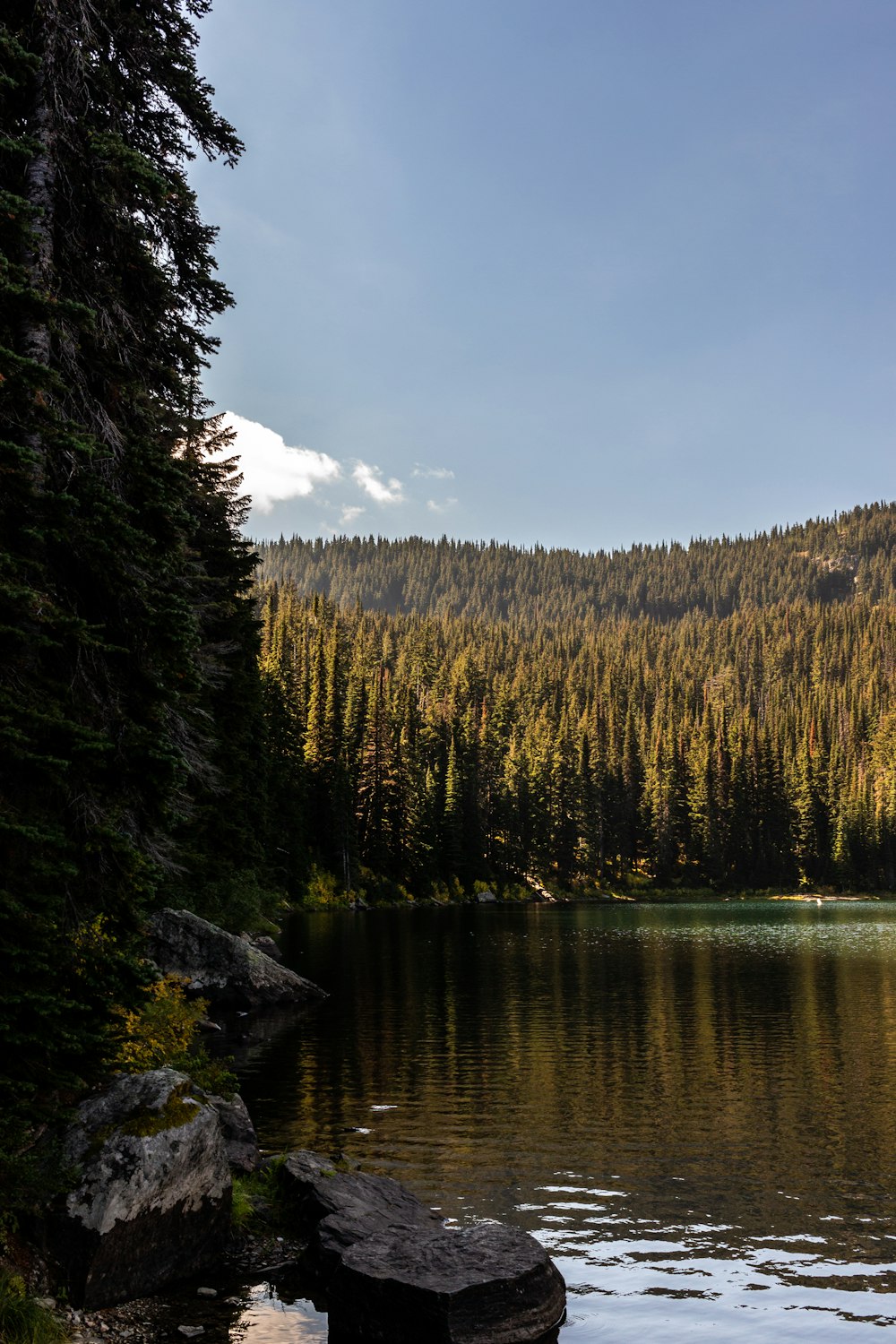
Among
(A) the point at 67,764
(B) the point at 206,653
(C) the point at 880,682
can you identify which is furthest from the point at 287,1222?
(C) the point at 880,682

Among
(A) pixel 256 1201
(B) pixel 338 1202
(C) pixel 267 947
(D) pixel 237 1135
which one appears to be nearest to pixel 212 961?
(C) pixel 267 947

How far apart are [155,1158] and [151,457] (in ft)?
28.2

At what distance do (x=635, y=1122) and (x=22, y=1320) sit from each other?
1377cm

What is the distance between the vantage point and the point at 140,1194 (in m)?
10.9

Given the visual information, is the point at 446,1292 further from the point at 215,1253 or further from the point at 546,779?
the point at 546,779

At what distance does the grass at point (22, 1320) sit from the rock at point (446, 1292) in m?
2.97

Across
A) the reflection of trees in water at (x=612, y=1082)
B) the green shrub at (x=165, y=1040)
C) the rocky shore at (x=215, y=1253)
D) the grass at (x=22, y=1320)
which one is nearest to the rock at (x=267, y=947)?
the reflection of trees in water at (x=612, y=1082)

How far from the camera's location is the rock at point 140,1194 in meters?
10.5

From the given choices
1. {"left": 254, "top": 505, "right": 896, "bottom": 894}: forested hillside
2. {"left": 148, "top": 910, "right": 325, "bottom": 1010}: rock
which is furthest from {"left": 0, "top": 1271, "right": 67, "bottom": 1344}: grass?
{"left": 254, "top": 505, "right": 896, "bottom": 894}: forested hillside

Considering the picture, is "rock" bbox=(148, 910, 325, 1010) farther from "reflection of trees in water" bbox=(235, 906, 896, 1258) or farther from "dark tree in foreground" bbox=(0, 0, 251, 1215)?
"dark tree in foreground" bbox=(0, 0, 251, 1215)

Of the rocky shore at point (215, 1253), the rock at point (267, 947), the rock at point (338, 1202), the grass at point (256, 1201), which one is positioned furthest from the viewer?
the rock at point (267, 947)

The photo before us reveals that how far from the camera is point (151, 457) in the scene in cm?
1312

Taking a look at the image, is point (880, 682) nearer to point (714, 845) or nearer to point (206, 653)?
point (714, 845)

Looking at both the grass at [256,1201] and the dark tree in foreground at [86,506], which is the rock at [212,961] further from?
the dark tree in foreground at [86,506]
